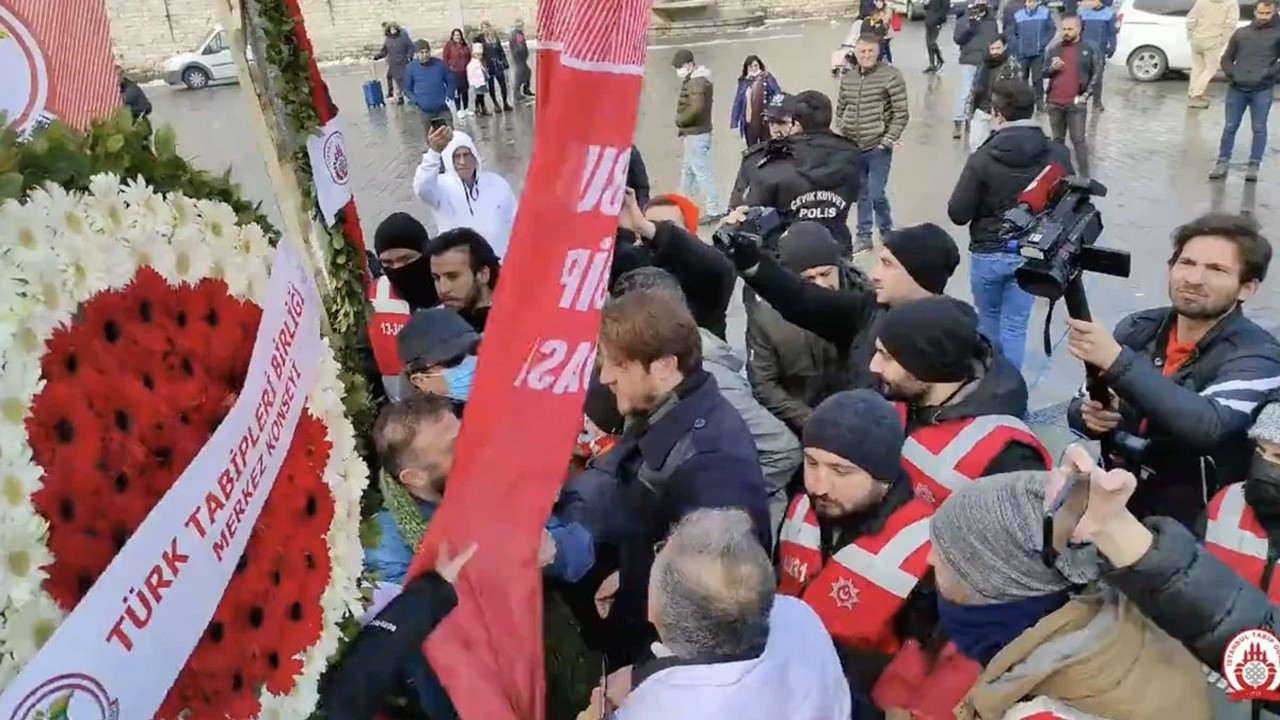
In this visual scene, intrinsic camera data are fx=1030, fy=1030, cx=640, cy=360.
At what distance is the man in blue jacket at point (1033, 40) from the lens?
1214 cm

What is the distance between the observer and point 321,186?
2.59m

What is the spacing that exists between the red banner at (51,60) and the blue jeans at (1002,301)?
405 cm

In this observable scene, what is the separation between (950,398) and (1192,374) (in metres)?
0.71

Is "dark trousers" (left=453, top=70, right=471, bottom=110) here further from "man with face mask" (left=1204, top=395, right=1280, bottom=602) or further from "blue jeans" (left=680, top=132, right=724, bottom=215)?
"man with face mask" (left=1204, top=395, right=1280, bottom=602)

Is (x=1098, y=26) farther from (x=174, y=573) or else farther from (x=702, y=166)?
(x=174, y=573)

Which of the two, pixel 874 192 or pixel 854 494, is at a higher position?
pixel 854 494

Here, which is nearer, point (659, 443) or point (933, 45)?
point (659, 443)

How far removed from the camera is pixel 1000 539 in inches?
75.2

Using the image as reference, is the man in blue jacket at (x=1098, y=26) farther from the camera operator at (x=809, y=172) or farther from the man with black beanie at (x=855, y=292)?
the man with black beanie at (x=855, y=292)

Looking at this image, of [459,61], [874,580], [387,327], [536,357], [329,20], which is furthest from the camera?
[329,20]

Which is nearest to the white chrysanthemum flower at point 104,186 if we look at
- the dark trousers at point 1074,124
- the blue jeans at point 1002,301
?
the blue jeans at point 1002,301

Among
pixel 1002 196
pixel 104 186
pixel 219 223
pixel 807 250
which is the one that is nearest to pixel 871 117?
pixel 1002 196

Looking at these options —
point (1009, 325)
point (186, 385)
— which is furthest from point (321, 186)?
point (1009, 325)

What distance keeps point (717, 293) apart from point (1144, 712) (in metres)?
2.43
